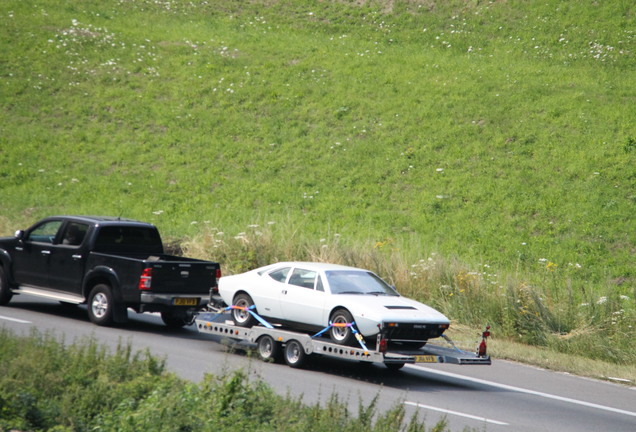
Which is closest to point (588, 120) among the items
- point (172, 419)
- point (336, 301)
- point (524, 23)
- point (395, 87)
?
point (395, 87)

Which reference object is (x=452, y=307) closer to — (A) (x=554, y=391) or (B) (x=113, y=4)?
(A) (x=554, y=391)

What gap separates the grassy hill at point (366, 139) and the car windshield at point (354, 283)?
187 inches

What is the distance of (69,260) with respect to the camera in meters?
15.0

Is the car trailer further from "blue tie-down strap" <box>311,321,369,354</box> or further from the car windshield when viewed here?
the car windshield

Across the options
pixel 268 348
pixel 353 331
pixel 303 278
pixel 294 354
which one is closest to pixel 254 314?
pixel 268 348

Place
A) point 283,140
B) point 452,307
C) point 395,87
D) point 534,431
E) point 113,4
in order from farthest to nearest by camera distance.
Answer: point 113,4
point 395,87
point 283,140
point 452,307
point 534,431

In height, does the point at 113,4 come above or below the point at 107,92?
above

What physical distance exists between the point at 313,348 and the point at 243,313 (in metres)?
1.97

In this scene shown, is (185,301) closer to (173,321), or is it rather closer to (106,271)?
(173,321)

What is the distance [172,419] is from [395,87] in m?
28.3

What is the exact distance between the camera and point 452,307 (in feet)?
57.5

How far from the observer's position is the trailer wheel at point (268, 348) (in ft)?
40.8

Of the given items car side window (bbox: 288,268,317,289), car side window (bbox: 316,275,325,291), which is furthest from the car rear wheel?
car side window (bbox: 288,268,317,289)

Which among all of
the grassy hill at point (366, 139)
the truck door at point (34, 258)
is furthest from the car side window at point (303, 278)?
the grassy hill at point (366, 139)
